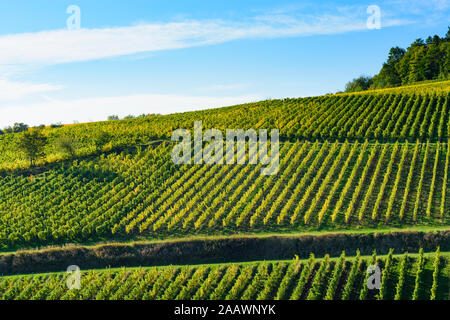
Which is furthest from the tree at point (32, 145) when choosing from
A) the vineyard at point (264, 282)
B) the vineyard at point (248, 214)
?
the vineyard at point (264, 282)

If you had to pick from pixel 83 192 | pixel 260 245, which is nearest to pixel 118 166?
pixel 83 192

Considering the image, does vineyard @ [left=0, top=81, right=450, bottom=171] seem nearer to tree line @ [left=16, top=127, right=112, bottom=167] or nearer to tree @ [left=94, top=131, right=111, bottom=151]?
tree line @ [left=16, top=127, right=112, bottom=167]

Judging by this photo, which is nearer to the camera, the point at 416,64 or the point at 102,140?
the point at 102,140

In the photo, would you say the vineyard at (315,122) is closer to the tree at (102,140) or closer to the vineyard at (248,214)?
the vineyard at (248,214)

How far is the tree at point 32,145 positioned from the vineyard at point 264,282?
18.3 metres

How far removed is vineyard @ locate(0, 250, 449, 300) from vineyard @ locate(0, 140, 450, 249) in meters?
3.70

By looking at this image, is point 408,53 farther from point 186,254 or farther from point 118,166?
point 186,254

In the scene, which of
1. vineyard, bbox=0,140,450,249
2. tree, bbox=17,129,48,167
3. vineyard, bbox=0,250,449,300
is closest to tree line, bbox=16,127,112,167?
tree, bbox=17,129,48,167

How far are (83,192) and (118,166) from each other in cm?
511

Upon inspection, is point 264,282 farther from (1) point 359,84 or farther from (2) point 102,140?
(1) point 359,84

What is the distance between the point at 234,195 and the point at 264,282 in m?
9.36

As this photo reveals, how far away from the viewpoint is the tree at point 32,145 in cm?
3506

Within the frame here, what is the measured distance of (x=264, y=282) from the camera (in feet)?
56.7

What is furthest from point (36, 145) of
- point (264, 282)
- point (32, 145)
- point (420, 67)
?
point (420, 67)
